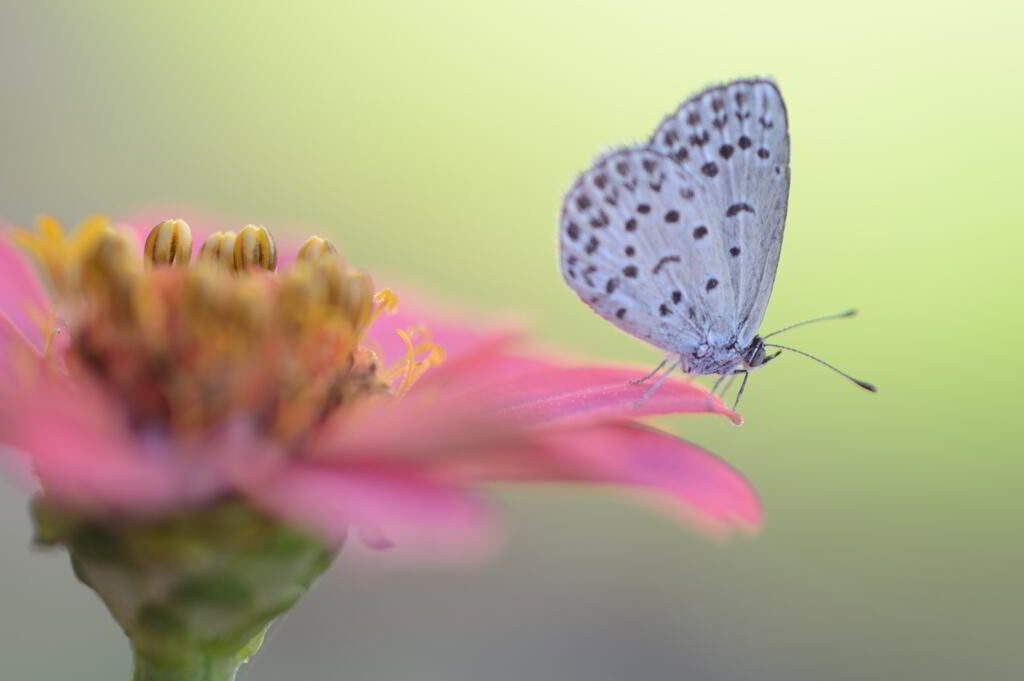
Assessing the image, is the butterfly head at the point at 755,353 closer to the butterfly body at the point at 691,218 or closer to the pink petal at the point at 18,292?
the butterfly body at the point at 691,218

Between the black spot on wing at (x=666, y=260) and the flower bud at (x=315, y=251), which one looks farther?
the black spot on wing at (x=666, y=260)

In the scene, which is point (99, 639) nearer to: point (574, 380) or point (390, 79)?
point (574, 380)

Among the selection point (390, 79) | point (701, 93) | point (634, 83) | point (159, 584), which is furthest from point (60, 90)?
point (159, 584)

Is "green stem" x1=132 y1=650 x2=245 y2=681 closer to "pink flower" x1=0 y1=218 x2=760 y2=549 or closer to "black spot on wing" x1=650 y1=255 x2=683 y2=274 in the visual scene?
"pink flower" x1=0 y1=218 x2=760 y2=549

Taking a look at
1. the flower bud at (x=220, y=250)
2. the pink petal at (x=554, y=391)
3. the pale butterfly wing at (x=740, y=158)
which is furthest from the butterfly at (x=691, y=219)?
the flower bud at (x=220, y=250)

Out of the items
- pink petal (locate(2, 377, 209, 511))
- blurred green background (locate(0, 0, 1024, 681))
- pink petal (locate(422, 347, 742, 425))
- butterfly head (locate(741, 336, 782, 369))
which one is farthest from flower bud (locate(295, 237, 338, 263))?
blurred green background (locate(0, 0, 1024, 681))

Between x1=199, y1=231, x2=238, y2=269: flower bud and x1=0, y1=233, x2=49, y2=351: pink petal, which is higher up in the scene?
x1=199, y1=231, x2=238, y2=269: flower bud

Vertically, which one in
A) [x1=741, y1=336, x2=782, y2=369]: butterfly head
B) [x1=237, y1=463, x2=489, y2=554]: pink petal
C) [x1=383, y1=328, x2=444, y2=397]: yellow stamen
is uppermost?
[x1=237, y1=463, x2=489, y2=554]: pink petal
